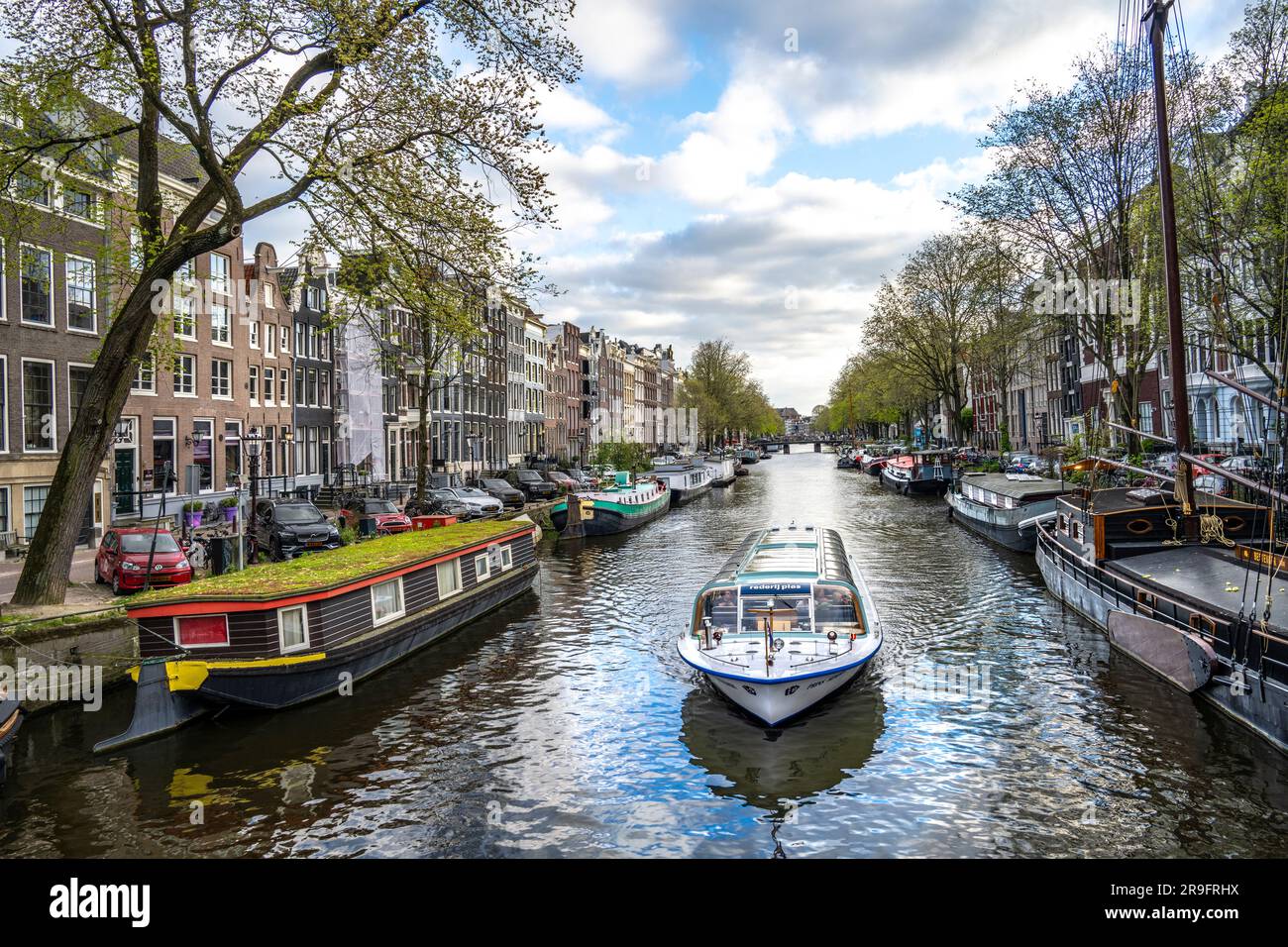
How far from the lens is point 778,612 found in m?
15.8

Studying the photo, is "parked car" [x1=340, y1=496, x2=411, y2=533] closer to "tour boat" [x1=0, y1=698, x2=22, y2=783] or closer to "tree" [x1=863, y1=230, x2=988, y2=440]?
"tour boat" [x1=0, y1=698, x2=22, y2=783]

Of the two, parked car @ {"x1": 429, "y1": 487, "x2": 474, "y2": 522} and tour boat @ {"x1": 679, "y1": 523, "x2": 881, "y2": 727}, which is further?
parked car @ {"x1": 429, "y1": 487, "x2": 474, "y2": 522}

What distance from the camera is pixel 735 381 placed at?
128m

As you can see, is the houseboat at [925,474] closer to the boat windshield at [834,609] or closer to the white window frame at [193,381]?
the white window frame at [193,381]

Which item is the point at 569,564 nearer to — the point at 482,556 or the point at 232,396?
the point at 482,556

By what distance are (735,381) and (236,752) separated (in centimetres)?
11760

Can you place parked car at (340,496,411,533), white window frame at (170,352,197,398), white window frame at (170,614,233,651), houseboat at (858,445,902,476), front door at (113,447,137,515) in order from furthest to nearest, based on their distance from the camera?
houseboat at (858,445,902,476) → white window frame at (170,352,197,398) → front door at (113,447,137,515) → parked car at (340,496,411,533) → white window frame at (170,614,233,651)

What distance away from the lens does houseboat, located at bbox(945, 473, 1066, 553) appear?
33.3 meters

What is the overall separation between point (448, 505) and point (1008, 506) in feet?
81.5

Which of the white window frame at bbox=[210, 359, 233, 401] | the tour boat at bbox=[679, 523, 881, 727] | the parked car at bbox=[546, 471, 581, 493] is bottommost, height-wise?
the tour boat at bbox=[679, 523, 881, 727]

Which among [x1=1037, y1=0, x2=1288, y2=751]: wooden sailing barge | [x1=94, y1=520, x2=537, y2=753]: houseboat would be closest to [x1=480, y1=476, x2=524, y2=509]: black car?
[x1=94, y1=520, x2=537, y2=753]: houseboat

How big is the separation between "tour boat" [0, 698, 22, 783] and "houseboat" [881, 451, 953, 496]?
58205 millimetres

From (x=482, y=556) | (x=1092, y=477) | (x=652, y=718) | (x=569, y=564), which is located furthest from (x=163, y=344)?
(x=1092, y=477)

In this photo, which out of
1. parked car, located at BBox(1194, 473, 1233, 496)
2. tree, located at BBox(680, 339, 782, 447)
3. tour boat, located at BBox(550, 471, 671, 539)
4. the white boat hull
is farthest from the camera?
tree, located at BBox(680, 339, 782, 447)
